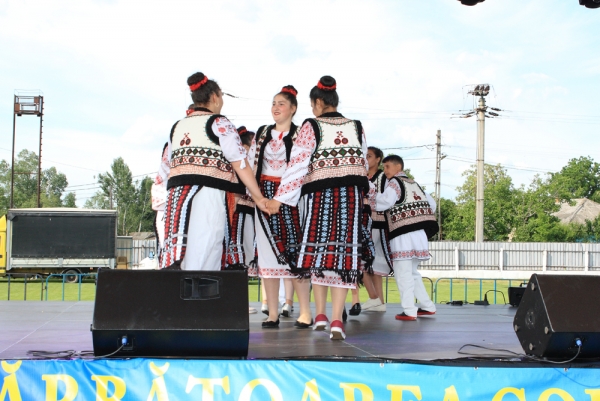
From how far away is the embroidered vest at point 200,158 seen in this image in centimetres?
383

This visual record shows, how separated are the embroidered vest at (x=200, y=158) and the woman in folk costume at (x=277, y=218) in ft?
1.94

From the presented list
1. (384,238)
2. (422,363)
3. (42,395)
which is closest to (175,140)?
(42,395)

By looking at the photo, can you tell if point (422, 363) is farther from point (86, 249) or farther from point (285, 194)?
point (86, 249)

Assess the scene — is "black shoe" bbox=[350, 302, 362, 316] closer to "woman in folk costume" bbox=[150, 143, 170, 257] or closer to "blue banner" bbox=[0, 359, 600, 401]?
"woman in folk costume" bbox=[150, 143, 170, 257]

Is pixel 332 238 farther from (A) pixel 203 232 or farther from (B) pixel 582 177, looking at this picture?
(B) pixel 582 177

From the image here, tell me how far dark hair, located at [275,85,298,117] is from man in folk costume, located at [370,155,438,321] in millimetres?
1223

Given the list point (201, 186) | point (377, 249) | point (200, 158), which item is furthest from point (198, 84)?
point (377, 249)

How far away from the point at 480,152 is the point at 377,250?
20737mm

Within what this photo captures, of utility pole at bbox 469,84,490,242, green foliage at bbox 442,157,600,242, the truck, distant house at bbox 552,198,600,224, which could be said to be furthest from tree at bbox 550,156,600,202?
the truck

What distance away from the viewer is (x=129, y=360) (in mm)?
2965

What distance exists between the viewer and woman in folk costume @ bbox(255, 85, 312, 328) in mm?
4410

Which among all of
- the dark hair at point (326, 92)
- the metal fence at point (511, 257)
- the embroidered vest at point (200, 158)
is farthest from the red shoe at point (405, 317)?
the metal fence at point (511, 257)

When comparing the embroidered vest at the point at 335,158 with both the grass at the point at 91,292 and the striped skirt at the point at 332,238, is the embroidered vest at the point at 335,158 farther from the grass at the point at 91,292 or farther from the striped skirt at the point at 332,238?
the grass at the point at 91,292

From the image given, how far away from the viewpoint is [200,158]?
3.85 meters
